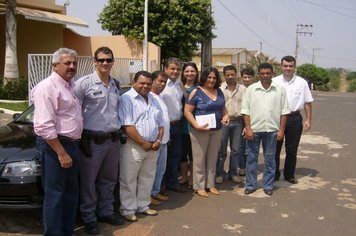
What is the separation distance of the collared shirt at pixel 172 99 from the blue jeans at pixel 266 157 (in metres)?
1.12

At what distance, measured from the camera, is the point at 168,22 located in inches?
798

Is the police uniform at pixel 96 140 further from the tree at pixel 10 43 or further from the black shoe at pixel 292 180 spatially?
the tree at pixel 10 43

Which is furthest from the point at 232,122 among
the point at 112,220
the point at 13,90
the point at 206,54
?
the point at 206,54

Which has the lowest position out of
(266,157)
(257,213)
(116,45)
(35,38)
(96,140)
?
(257,213)

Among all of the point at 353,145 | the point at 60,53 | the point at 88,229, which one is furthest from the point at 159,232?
the point at 353,145

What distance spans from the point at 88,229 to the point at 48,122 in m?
1.33

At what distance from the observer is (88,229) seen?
4031 millimetres

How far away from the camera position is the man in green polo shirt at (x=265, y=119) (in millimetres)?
5418

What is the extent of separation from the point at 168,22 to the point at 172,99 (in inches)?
621

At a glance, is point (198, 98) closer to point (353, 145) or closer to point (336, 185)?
point (336, 185)

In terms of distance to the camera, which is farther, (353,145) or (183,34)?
(183,34)

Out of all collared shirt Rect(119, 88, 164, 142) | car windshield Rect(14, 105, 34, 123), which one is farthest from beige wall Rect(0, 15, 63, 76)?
collared shirt Rect(119, 88, 164, 142)

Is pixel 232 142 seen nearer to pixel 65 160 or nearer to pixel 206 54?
pixel 65 160

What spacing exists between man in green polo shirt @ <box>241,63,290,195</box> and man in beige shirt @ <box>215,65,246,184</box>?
1.28ft
